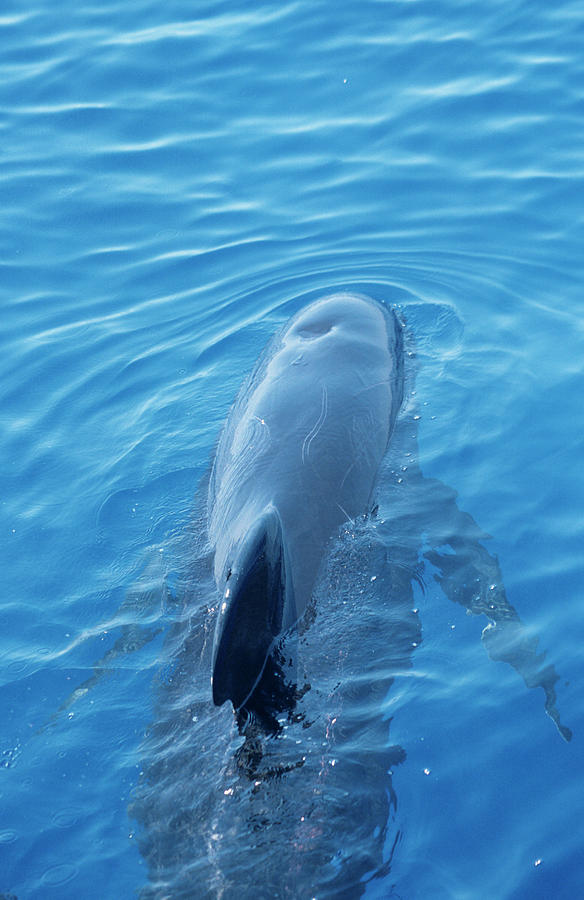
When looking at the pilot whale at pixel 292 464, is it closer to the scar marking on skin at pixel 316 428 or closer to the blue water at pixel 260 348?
the scar marking on skin at pixel 316 428

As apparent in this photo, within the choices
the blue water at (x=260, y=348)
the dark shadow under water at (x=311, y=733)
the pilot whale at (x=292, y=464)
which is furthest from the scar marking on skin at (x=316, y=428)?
the blue water at (x=260, y=348)

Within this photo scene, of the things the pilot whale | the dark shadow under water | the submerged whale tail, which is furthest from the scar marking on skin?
the submerged whale tail

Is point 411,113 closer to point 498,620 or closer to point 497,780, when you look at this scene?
point 498,620

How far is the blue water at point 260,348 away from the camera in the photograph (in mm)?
7457

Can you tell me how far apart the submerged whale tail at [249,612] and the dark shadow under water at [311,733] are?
0.39m

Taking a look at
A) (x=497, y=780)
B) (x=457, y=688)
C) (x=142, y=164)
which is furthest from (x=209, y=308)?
(x=497, y=780)

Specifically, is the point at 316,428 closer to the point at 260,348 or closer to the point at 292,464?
the point at 292,464

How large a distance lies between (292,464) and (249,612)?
2.39 meters

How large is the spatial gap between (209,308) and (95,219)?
128 inches

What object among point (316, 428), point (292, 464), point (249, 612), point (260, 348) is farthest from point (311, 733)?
point (260, 348)

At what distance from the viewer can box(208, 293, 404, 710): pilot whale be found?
6.90 meters

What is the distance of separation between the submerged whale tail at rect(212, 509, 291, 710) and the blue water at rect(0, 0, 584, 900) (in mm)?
680

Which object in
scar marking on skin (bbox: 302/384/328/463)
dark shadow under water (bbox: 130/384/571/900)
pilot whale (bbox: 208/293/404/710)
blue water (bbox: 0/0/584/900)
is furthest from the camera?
scar marking on skin (bbox: 302/384/328/463)

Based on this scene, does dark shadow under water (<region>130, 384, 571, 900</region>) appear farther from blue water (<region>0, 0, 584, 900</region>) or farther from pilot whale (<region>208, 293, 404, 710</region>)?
pilot whale (<region>208, 293, 404, 710</region>)
